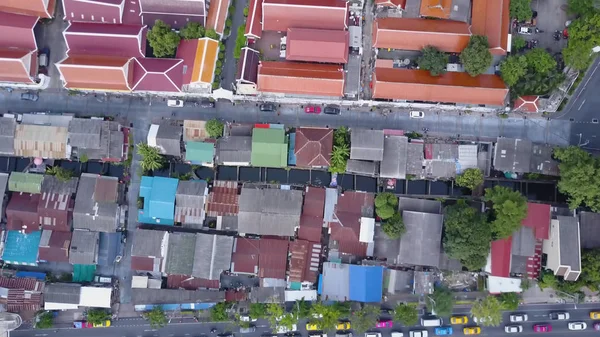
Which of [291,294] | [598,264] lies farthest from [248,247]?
[598,264]

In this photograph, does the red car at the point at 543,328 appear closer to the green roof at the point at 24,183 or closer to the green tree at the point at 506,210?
the green tree at the point at 506,210

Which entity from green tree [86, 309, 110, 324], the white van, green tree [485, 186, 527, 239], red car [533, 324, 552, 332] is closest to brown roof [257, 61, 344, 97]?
green tree [485, 186, 527, 239]

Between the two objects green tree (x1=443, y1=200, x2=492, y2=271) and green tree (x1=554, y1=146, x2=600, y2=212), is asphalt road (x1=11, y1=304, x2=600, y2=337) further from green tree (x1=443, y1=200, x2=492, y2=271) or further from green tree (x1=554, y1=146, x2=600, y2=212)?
green tree (x1=554, y1=146, x2=600, y2=212)

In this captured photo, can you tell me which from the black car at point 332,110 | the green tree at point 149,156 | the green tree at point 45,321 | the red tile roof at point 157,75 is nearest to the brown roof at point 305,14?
the black car at point 332,110

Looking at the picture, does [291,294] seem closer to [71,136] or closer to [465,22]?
[71,136]

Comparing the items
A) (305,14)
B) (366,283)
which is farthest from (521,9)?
(366,283)
